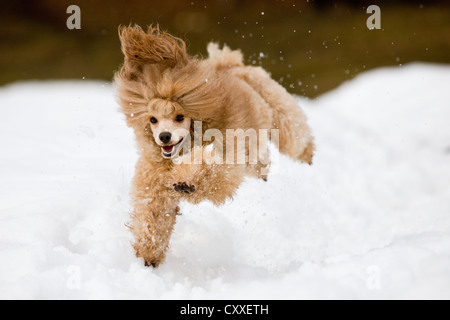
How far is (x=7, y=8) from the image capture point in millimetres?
15539

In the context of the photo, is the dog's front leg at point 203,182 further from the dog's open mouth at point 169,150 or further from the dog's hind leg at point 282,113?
the dog's hind leg at point 282,113

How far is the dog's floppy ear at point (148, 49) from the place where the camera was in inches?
128

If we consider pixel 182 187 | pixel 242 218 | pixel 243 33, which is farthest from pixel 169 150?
pixel 243 33

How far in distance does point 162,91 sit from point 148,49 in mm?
310

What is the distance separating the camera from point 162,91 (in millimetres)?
3174

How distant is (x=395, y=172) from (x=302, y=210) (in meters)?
1.78

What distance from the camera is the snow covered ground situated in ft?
9.00

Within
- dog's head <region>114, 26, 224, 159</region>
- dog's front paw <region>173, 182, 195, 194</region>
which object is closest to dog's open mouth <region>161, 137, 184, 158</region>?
dog's head <region>114, 26, 224, 159</region>

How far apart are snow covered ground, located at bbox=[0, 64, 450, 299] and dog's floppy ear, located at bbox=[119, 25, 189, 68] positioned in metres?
1.14

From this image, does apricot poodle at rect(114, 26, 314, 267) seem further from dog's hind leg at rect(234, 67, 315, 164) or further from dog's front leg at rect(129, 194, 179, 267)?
dog's hind leg at rect(234, 67, 315, 164)

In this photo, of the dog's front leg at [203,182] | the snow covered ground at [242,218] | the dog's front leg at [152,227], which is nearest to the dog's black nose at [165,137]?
the dog's front leg at [203,182]
